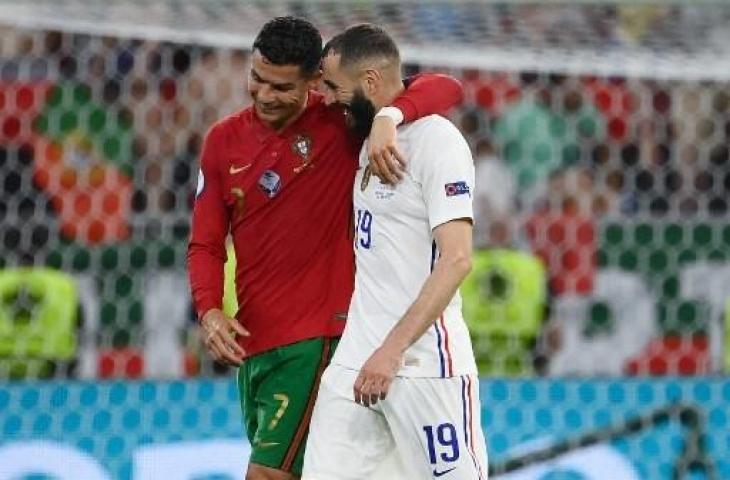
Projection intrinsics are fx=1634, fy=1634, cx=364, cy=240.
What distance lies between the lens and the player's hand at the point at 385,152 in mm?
3650

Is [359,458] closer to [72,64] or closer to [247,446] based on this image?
[247,446]

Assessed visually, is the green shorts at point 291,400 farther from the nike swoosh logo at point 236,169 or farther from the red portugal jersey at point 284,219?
the nike swoosh logo at point 236,169

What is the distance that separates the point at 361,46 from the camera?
375 centimetres

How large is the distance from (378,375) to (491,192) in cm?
328

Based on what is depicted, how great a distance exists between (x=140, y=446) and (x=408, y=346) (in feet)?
7.37

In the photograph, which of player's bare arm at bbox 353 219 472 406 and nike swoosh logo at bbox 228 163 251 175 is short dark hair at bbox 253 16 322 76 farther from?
player's bare arm at bbox 353 219 472 406

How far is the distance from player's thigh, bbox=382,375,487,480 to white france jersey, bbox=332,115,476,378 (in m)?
0.03

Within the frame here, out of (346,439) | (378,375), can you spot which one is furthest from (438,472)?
(378,375)

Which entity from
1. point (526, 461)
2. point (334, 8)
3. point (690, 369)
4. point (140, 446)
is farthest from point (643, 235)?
point (140, 446)

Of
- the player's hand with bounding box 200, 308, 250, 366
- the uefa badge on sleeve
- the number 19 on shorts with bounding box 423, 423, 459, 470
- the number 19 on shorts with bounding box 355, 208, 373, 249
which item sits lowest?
the number 19 on shorts with bounding box 423, 423, 459, 470

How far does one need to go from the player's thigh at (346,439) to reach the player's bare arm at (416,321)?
266 mm

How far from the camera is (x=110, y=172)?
649 centimetres

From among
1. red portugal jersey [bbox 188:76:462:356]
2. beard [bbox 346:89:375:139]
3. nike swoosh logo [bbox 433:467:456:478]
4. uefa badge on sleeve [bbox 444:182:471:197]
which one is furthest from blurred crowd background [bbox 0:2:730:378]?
nike swoosh logo [bbox 433:467:456:478]

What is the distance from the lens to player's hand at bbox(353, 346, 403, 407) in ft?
11.5
